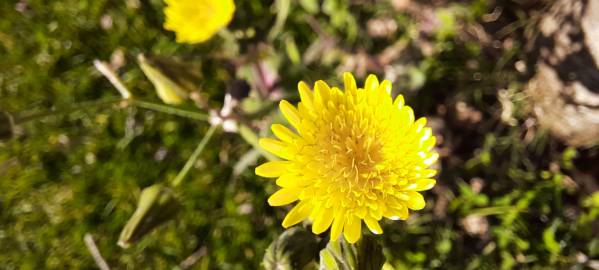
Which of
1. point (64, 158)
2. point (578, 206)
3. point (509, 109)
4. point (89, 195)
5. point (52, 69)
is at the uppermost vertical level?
A: point (52, 69)

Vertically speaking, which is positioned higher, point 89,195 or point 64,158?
point 64,158

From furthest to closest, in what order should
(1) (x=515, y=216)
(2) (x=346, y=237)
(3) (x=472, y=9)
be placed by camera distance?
(3) (x=472, y=9)
(1) (x=515, y=216)
(2) (x=346, y=237)

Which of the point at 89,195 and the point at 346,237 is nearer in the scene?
the point at 346,237

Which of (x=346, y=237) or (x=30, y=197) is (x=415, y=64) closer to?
(x=346, y=237)

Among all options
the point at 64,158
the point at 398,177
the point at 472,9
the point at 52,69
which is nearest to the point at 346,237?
the point at 398,177

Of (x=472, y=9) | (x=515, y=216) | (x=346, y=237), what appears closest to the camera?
(x=346, y=237)

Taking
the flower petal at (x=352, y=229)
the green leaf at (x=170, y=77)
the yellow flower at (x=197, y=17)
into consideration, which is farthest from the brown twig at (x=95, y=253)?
the flower petal at (x=352, y=229)
